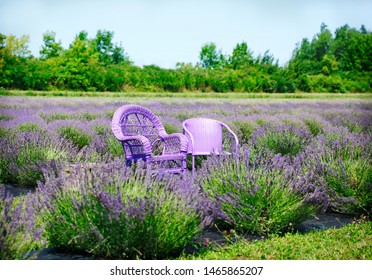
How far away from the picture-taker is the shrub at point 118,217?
268 cm

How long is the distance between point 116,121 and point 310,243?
2.31 metres

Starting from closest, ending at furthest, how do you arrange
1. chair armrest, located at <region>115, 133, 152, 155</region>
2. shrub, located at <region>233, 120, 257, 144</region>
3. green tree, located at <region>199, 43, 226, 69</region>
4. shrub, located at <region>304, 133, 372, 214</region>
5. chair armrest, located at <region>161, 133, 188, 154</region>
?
shrub, located at <region>304, 133, 372, 214</region>, chair armrest, located at <region>115, 133, 152, 155</region>, chair armrest, located at <region>161, 133, 188, 154</region>, shrub, located at <region>233, 120, 257, 144</region>, green tree, located at <region>199, 43, 226, 69</region>

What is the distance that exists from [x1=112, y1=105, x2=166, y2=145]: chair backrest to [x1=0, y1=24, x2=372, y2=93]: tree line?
143 inches

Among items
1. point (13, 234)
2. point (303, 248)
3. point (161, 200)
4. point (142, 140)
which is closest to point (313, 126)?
point (142, 140)

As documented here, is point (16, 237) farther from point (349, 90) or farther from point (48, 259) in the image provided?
point (349, 90)

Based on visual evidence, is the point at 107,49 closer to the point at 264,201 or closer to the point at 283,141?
the point at 283,141

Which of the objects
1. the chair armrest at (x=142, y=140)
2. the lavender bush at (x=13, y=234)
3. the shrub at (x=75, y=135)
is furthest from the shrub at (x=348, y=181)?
the shrub at (x=75, y=135)

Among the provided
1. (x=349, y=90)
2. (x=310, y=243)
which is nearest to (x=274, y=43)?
(x=310, y=243)

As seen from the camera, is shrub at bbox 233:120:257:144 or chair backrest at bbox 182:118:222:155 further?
shrub at bbox 233:120:257:144

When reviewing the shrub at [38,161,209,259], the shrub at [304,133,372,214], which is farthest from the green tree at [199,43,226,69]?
the shrub at [38,161,209,259]

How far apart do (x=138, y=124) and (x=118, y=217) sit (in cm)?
284

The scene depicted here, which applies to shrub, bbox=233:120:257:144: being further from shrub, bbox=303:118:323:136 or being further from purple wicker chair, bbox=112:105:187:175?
purple wicker chair, bbox=112:105:187:175

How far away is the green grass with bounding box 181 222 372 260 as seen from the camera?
114 inches

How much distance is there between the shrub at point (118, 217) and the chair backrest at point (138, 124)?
5.90 feet
